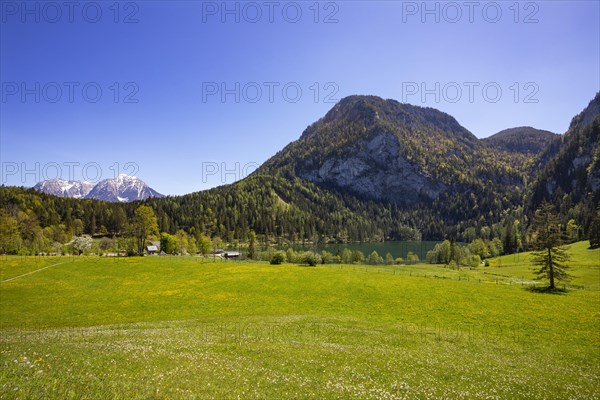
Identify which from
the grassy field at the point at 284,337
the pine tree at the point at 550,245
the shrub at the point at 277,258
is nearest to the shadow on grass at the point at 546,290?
the pine tree at the point at 550,245

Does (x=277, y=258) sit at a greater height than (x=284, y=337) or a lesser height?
lesser

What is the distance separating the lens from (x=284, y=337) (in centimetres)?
2959

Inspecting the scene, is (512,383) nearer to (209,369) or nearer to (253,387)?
(253,387)

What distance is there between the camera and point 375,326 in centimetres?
3706

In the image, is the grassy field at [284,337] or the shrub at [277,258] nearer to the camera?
the grassy field at [284,337]

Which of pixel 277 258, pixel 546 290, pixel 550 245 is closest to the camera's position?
pixel 546 290

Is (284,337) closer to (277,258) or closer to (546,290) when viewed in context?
(546,290)

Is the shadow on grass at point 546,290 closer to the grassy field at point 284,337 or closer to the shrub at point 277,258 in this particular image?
the grassy field at point 284,337

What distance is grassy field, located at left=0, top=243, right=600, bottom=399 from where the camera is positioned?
52.9 ft

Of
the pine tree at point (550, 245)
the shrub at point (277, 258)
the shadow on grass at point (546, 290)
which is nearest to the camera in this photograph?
the shadow on grass at point (546, 290)

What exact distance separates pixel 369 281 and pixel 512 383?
46.3m

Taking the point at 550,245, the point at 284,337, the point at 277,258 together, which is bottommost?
the point at 277,258

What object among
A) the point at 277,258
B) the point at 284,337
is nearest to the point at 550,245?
the point at 284,337

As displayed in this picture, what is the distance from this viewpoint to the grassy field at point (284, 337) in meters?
16.1
